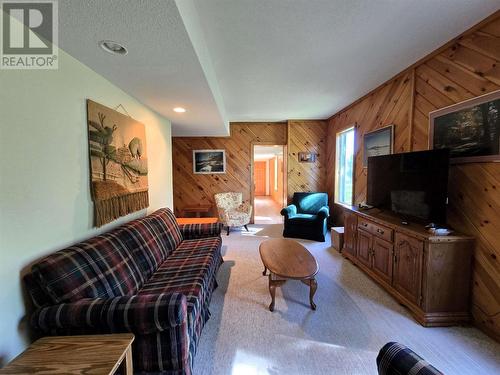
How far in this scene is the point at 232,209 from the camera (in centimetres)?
533

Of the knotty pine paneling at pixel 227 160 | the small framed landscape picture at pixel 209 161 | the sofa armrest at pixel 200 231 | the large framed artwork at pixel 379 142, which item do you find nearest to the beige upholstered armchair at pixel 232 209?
the knotty pine paneling at pixel 227 160

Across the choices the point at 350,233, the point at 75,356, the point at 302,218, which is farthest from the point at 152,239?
the point at 302,218

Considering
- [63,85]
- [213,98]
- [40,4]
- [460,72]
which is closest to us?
[40,4]

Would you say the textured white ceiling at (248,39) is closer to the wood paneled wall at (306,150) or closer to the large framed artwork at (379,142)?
the large framed artwork at (379,142)

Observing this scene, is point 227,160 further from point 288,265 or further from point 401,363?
point 401,363

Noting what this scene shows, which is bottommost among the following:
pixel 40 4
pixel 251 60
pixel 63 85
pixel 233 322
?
pixel 233 322

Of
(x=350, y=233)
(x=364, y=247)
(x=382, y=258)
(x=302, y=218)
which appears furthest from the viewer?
(x=302, y=218)

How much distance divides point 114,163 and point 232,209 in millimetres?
3492

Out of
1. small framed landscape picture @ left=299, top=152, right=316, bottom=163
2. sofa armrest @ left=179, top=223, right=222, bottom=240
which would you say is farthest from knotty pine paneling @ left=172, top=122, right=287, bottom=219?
sofa armrest @ left=179, top=223, right=222, bottom=240

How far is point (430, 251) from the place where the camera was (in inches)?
72.7

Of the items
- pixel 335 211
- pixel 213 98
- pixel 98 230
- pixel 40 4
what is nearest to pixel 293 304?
pixel 98 230

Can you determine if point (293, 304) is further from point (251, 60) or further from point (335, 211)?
point (335, 211)

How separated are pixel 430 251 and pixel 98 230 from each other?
113 inches

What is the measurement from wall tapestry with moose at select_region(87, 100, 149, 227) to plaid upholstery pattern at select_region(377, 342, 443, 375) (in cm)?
208
